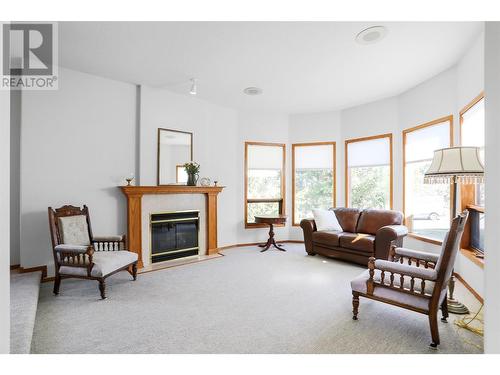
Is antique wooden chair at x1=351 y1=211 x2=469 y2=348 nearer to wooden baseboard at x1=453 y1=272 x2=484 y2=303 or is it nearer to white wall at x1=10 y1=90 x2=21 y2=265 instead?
wooden baseboard at x1=453 y1=272 x2=484 y2=303

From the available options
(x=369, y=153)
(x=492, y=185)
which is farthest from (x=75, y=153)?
(x=369, y=153)

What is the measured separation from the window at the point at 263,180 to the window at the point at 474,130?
10.4ft

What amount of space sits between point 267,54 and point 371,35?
1153mm

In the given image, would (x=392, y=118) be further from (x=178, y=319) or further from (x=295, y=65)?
(x=178, y=319)

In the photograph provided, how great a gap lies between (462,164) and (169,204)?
387cm

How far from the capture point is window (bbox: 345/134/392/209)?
16.3 ft

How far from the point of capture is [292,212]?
19.2 ft

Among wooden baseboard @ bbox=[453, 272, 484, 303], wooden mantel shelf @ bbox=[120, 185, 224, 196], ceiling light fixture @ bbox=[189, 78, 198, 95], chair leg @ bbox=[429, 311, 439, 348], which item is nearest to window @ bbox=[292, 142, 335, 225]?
wooden mantel shelf @ bbox=[120, 185, 224, 196]

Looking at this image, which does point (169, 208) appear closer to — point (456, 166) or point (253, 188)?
point (253, 188)

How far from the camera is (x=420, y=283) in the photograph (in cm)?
221

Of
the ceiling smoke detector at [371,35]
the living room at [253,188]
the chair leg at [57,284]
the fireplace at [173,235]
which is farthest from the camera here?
the fireplace at [173,235]

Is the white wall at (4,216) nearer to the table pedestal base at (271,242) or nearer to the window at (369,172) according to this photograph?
the table pedestal base at (271,242)

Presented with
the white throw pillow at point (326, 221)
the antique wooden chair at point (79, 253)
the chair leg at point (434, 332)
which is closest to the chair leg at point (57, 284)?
the antique wooden chair at point (79, 253)

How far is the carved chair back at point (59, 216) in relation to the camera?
2.98 metres
